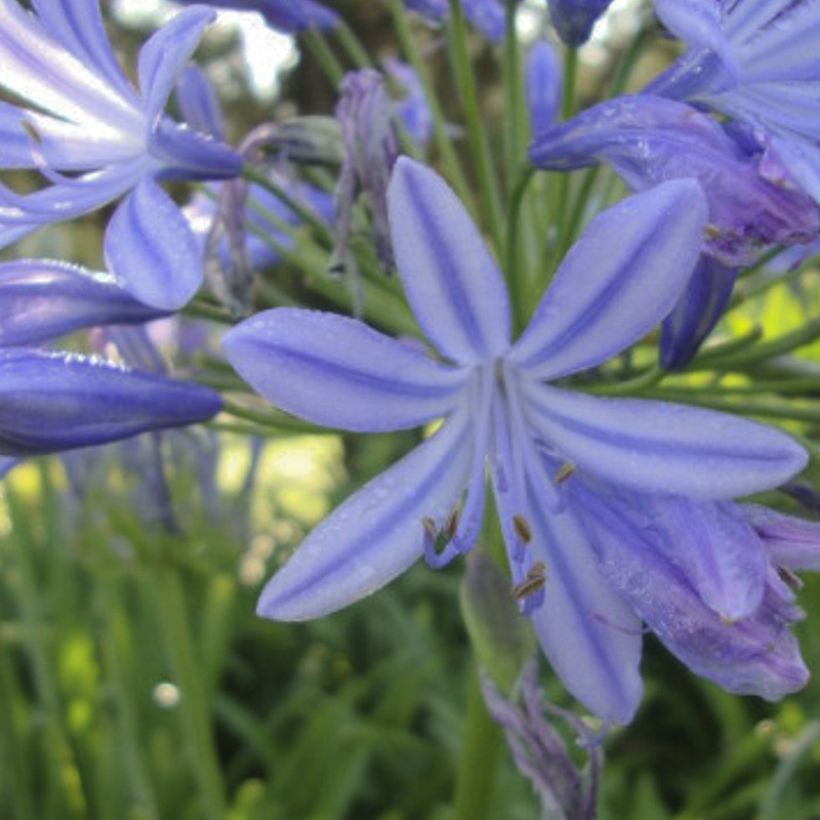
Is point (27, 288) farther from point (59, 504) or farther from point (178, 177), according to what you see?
point (59, 504)

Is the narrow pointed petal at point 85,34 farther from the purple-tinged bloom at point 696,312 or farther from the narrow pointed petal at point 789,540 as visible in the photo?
the narrow pointed petal at point 789,540

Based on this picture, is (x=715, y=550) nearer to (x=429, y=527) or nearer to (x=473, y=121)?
(x=429, y=527)

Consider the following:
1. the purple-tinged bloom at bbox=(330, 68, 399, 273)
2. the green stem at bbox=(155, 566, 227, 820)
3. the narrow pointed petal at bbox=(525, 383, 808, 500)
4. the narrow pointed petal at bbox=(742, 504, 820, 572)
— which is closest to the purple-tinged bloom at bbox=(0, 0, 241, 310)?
the purple-tinged bloom at bbox=(330, 68, 399, 273)

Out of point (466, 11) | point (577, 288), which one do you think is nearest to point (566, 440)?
point (577, 288)

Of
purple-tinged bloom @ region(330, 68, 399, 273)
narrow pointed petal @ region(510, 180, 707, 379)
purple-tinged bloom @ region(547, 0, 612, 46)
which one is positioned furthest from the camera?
purple-tinged bloom @ region(330, 68, 399, 273)

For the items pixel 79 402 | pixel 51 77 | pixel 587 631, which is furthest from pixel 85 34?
pixel 587 631

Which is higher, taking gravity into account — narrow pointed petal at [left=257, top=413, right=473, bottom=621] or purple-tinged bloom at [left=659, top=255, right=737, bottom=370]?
purple-tinged bloom at [left=659, top=255, right=737, bottom=370]

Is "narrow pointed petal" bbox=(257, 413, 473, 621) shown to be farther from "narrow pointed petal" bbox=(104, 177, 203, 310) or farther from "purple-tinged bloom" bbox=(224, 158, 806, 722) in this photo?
"narrow pointed petal" bbox=(104, 177, 203, 310)

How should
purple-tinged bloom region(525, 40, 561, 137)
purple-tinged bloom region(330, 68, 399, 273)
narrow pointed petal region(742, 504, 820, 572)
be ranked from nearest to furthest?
narrow pointed petal region(742, 504, 820, 572), purple-tinged bloom region(330, 68, 399, 273), purple-tinged bloom region(525, 40, 561, 137)
